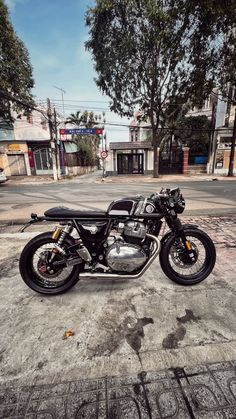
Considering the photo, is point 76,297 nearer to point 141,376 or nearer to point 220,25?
point 141,376

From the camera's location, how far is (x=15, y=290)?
2.57 m

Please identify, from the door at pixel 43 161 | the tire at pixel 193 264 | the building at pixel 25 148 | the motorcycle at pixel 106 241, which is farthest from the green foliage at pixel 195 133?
the motorcycle at pixel 106 241

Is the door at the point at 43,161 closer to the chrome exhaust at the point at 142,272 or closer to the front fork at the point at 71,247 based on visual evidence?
the front fork at the point at 71,247

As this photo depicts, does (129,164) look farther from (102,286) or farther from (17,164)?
(102,286)

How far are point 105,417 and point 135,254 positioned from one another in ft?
4.27

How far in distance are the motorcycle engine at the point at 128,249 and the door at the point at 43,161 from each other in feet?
67.3

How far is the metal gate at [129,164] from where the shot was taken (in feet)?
70.8

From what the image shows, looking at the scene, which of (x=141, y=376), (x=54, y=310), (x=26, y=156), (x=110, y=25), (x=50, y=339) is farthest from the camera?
(x=26, y=156)

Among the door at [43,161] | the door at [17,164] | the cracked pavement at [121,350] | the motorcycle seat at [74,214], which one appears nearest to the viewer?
the cracked pavement at [121,350]

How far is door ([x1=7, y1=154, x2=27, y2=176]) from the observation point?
67.1ft

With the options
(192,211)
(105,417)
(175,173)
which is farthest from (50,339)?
(175,173)

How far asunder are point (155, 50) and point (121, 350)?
16220mm

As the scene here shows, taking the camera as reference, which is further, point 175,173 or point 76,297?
point 175,173

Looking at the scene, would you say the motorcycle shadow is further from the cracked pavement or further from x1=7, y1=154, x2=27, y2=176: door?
x1=7, y1=154, x2=27, y2=176: door
